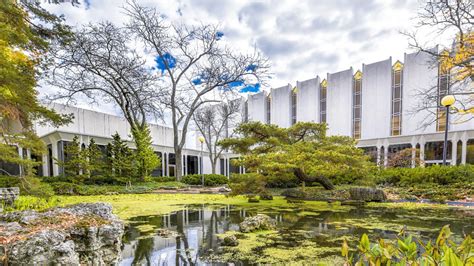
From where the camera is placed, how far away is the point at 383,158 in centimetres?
1694

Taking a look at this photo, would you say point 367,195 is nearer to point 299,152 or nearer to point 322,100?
point 299,152

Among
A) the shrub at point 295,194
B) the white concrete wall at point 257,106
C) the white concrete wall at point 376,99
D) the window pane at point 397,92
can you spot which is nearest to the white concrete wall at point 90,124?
the shrub at point 295,194

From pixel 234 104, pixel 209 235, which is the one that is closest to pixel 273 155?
pixel 209 235

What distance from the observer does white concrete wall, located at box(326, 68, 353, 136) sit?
2195 centimetres

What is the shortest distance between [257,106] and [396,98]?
13.8m

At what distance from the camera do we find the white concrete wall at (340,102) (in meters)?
22.0

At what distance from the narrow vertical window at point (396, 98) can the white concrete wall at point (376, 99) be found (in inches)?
14.2

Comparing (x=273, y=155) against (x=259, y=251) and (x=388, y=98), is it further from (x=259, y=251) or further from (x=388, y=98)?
(x=388, y=98)

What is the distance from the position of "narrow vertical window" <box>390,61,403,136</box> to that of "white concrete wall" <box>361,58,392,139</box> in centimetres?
36

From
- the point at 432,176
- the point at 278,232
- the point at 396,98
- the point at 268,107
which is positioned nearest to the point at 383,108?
the point at 396,98

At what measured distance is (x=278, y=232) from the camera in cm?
430

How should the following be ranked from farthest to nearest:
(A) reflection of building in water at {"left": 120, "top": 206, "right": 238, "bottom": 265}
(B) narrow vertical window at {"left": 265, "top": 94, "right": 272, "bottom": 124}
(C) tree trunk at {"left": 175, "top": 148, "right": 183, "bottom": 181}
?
(B) narrow vertical window at {"left": 265, "top": 94, "right": 272, "bottom": 124} → (C) tree trunk at {"left": 175, "top": 148, "right": 183, "bottom": 181} → (A) reflection of building in water at {"left": 120, "top": 206, "right": 238, "bottom": 265}

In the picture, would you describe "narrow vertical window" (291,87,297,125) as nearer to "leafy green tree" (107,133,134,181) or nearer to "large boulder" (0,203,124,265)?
"leafy green tree" (107,133,134,181)

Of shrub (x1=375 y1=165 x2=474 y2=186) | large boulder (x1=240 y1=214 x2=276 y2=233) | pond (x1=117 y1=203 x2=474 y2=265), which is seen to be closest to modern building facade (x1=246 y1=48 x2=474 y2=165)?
shrub (x1=375 y1=165 x2=474 y2=186)
